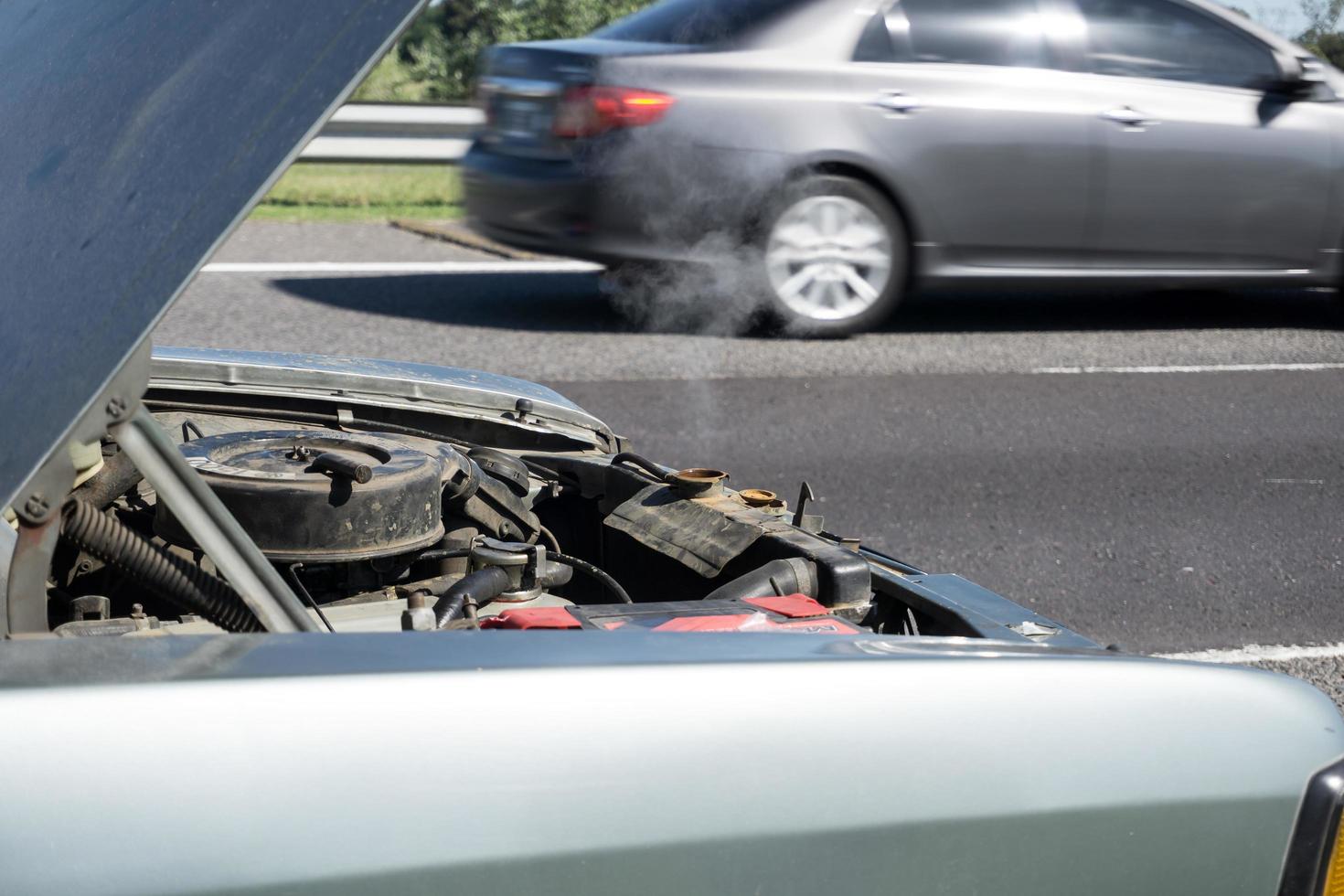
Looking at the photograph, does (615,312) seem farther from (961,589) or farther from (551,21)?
(961,589)

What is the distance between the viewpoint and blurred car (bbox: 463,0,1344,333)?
24.4 ft

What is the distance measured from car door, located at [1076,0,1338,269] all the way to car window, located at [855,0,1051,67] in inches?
13.4

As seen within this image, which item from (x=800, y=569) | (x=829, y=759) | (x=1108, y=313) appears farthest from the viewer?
(x=1108, y=313)

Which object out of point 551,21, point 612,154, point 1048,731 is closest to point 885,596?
point 1048,731

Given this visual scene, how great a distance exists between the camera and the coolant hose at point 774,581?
6.54 feet

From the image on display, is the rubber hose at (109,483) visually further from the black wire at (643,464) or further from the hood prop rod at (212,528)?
the black wire at (643,464)

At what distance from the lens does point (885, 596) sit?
2162 millimetres

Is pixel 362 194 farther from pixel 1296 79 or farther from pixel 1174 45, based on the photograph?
pixel 1296 79

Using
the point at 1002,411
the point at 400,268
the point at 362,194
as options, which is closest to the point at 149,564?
the point at 1002,411

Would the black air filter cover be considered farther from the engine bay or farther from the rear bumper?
the rear bumper

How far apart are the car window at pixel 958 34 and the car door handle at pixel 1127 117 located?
43 centimetres

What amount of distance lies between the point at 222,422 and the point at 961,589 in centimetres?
131

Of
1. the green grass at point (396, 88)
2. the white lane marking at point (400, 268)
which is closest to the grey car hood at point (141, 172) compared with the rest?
the white lane marking at point (400, 268)

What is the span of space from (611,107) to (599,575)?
543 centimetres
